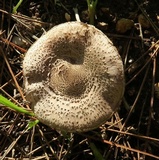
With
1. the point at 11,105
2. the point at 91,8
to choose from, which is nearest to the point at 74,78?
the point at 11,105

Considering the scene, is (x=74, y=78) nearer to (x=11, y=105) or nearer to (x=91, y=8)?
(x=11, y=105)

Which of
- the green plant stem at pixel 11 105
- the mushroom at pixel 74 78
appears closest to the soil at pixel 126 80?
the green plant stem at pixel 11 105

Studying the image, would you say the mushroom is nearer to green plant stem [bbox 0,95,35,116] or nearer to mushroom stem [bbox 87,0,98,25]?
green plant stem [bbox 0,95,35,116]

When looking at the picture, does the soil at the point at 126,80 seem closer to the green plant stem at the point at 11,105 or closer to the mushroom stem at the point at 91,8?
the mushroom stem at the point at 91,8

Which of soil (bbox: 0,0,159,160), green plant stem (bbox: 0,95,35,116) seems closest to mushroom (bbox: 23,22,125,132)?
green plant stem (bbox: 0,95,35,116)

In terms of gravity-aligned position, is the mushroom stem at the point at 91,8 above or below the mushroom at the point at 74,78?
above
